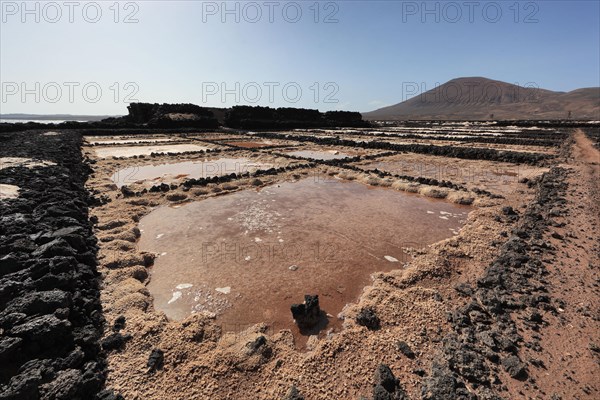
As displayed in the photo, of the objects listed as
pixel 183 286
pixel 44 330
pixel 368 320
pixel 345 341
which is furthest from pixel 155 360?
pixel 368 320

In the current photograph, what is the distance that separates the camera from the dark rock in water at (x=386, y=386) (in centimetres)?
302

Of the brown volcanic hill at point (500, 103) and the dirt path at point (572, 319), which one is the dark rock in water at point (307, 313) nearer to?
the dirt path at point (572, 319)

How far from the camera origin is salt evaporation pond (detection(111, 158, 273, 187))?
13141 mm

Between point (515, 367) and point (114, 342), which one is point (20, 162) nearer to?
point (114, 342)

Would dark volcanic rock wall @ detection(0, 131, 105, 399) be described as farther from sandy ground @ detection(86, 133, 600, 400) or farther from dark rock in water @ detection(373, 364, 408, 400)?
dark rock in water @ detection(373, 364, 408, 400)

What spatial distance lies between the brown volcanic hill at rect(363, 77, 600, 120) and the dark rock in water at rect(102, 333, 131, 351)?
118m

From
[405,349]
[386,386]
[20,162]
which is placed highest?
[20,162]

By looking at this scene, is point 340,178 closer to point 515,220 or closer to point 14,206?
point 515,220

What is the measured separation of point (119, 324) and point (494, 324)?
203 inches

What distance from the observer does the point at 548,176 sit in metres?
11.9

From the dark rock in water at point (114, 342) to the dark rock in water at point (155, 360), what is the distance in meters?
0.48

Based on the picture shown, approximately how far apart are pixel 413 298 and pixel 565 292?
2.44m

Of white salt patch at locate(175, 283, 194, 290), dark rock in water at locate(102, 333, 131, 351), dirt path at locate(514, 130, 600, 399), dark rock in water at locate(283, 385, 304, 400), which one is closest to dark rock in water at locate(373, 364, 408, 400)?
dark rock in water at locate(283, 385, 304, 400)

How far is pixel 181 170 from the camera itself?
15.1 metres
